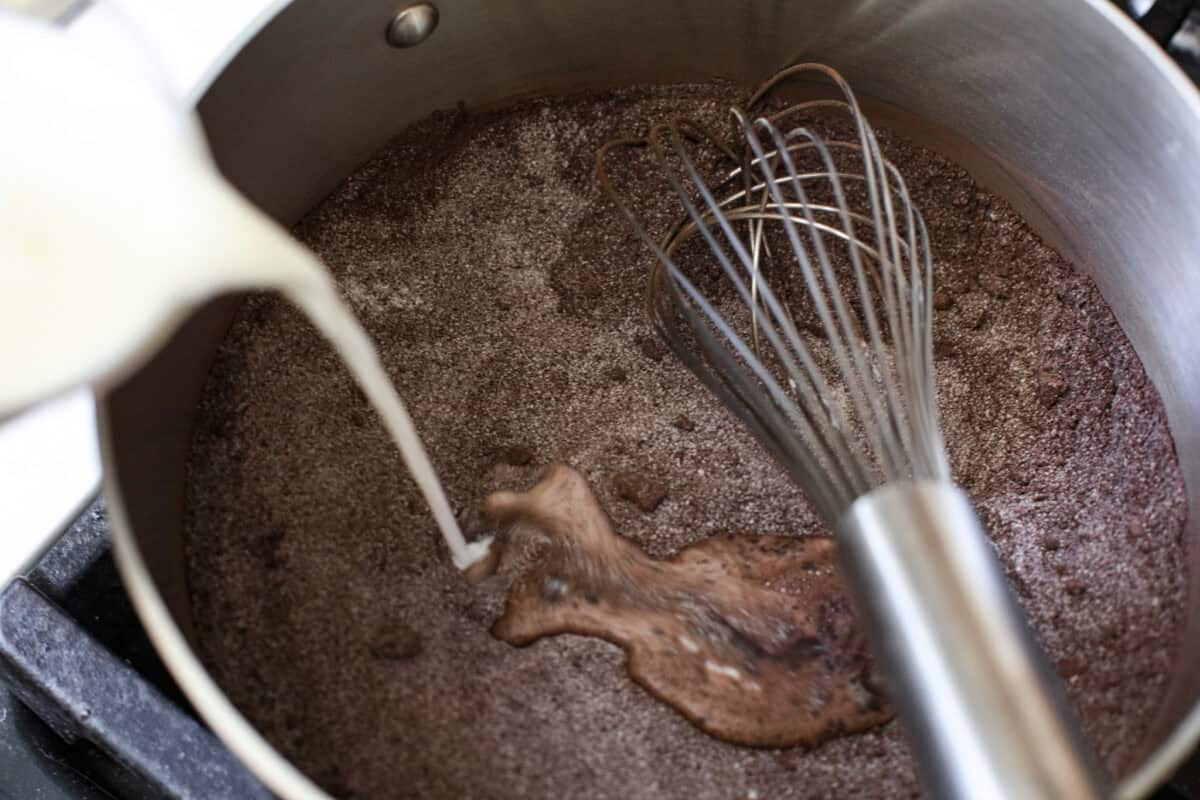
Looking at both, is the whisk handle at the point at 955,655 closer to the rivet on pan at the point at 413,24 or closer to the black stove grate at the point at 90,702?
the black stove grate at the point at 90,702

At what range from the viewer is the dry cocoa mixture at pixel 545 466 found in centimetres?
68

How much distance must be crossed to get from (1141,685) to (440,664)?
1.43ft

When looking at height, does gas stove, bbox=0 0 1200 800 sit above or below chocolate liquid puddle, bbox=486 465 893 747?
below

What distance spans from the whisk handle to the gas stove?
23cm

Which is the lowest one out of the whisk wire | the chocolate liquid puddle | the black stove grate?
the black stove grate

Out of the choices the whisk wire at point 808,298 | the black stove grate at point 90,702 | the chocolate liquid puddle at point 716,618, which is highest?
the whisk wire at point 808,298

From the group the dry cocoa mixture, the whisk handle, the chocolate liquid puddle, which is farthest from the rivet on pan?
the whisk handle

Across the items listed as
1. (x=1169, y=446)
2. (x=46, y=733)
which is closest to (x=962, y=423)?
(x=1169, y=446)

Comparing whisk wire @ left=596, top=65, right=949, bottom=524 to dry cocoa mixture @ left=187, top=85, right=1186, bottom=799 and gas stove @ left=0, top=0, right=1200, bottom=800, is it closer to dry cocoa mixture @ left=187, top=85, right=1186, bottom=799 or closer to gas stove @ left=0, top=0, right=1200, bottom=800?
dry cocoa mixture @ left=187, top=85, right=1186, bottom=799

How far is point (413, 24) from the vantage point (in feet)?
2.72

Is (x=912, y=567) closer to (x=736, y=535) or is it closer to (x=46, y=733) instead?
(x=736, y=535)

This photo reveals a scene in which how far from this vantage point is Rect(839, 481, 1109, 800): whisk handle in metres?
0.50

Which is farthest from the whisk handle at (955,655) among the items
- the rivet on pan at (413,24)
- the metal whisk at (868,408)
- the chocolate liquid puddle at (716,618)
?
the rivet on pan at (413,24)

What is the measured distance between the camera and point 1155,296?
79cm
